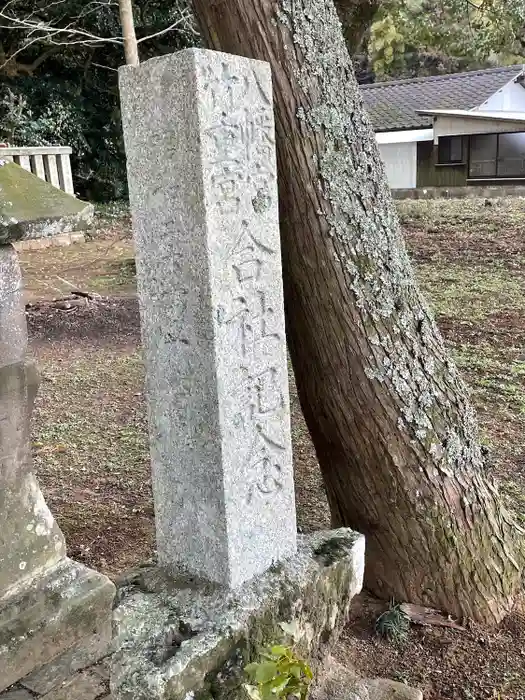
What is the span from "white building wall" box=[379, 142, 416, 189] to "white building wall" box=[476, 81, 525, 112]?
198 cm

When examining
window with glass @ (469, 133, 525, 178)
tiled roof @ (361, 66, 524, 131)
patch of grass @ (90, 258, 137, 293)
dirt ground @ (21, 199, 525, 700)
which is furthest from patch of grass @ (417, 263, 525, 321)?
tiled roof @ (361, 66, 524, 131)

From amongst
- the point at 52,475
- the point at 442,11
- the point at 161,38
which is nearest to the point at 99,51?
the point at 161,38

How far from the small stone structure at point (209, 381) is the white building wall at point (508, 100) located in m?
17.5

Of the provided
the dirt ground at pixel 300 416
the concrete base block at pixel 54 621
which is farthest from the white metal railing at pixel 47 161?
the concrete base block at pixel 54 621

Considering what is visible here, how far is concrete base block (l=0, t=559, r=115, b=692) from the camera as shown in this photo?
2.37 m

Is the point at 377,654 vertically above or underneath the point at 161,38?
underneath

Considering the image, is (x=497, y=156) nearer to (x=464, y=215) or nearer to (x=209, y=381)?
(x=464, y=215)

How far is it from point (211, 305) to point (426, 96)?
18.9 m

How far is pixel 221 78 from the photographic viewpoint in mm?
1548

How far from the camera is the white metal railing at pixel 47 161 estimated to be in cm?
1023

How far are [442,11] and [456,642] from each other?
1349 cm

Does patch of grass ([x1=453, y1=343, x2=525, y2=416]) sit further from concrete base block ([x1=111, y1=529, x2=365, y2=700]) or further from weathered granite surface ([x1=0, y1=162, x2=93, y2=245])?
weathered granite surface ([x1=0, y1=162, x2=93, y2=245])

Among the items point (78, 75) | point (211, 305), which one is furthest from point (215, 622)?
point (78, 75)

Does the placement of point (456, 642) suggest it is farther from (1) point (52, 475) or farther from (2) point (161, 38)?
(2) point (161, 38)
